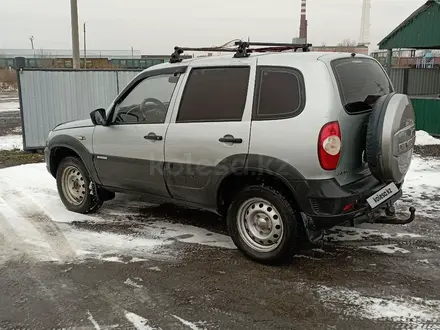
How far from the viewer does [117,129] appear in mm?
5215

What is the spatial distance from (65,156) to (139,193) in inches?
56.2

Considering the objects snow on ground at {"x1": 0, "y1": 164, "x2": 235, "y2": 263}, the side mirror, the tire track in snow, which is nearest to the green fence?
snow on ground at {"x1": 0, "y1": 164, "x2": 235, "y2": 263}

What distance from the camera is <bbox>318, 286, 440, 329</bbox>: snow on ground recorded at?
3.37 m

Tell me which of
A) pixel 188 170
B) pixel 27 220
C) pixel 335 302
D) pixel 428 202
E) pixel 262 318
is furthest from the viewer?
pixel 428 202

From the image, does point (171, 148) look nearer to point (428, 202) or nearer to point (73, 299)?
point (73, 299)

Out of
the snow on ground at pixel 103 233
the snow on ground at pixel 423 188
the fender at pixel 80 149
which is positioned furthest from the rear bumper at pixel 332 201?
the fender at pixel 80 149

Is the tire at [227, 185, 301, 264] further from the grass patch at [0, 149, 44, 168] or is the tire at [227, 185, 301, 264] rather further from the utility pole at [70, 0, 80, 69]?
the utility pole at [70, 0, 80, 69]

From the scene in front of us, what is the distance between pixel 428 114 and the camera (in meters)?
12.2

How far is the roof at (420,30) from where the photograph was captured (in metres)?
11.7

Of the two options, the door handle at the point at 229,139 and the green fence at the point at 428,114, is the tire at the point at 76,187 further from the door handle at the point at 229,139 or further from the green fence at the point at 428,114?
the green fence at the point at 428,114

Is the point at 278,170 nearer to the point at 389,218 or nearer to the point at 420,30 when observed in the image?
the point at 389,218

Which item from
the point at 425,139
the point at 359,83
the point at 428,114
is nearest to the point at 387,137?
the point at 359,83

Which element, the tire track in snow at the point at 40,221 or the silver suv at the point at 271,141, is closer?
Answer: the silver suv at the point at 271,141

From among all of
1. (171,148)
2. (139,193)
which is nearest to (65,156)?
(139,193)
